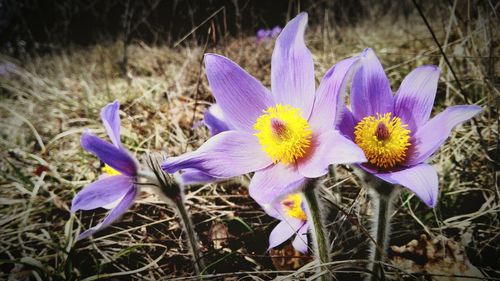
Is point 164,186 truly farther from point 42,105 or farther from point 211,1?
point 42,105

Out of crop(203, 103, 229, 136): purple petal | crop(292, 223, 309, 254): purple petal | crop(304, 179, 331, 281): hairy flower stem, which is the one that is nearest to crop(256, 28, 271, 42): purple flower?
crop(203, 103, 229, 136): purple petal

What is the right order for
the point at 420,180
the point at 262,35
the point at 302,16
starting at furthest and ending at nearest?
the point at 262,35 → the point at 302,16 → the point at 420,180

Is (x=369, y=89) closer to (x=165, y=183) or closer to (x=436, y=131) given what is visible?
(x=436, y=131)

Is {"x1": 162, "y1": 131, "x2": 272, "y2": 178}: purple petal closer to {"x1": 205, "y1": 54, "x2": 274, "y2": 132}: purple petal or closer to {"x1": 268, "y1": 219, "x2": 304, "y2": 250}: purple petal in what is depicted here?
A: {"x1": 205, "y1": 54, "x2": 274, "y2": 132}: purple petal

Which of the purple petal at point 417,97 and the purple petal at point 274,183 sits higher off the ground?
the purple petal at point 417,97

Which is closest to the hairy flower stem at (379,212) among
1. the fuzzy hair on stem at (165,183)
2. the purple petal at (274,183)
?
the purple petal at (274,183)

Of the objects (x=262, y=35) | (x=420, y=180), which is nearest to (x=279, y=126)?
(x=420, y=180)

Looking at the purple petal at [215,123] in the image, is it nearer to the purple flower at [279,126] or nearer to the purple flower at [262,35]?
the purple flower at [279,126]
